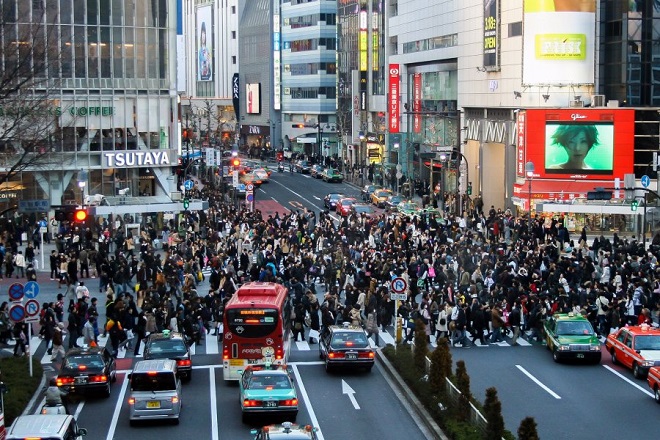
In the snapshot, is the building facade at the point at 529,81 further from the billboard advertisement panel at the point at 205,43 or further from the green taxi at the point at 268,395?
the billboard advertisement panel at the point at 205,43

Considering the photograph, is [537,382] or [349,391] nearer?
[349,391]

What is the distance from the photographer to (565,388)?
2838cm

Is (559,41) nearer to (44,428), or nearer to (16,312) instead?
(16,312)

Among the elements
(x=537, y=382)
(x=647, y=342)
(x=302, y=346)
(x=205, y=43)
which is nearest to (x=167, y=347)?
(x=302, y=346)

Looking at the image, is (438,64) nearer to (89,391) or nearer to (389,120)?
(389,120)

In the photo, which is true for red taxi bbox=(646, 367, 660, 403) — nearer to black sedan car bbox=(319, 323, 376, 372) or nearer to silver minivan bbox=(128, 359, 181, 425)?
black sedan car bbox=(319, 323, 376, 372)

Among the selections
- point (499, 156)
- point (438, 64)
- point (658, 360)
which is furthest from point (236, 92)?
point (658, 360)

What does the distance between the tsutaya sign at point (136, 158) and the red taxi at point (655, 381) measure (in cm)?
4562

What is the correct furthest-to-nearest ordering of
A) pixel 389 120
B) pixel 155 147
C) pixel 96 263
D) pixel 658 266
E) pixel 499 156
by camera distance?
pixel 389 120 → pixel 499 156 → pixel 155 147 → pixel 96 263 → pixel 658 266

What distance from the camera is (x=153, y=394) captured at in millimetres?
24812

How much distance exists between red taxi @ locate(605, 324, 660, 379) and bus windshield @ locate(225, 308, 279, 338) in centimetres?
912

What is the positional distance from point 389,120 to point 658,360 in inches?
2731

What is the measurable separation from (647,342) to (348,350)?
25.1 ft

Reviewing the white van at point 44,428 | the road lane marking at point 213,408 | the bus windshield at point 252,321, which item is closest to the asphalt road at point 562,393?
the bus windshield at point 252,321
